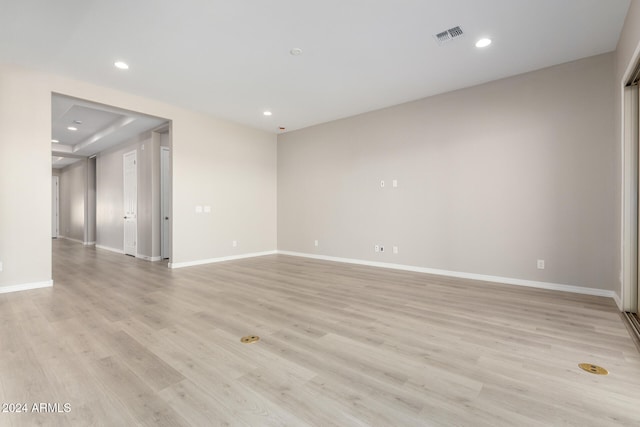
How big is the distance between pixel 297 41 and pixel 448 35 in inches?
64.6

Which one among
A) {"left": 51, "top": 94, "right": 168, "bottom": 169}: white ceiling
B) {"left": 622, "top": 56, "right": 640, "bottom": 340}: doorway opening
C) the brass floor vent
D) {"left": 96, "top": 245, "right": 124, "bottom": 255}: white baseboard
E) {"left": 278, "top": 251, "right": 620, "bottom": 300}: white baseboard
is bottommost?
{"left": 96, "top": 245, "right": 124, "bottom": 255}: white baseboard

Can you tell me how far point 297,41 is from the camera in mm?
3234

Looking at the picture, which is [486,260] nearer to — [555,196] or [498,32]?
[555,196]

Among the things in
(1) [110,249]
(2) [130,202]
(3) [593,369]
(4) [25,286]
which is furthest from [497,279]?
(1) [110,249]

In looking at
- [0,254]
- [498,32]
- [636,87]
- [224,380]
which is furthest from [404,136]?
[0,254]

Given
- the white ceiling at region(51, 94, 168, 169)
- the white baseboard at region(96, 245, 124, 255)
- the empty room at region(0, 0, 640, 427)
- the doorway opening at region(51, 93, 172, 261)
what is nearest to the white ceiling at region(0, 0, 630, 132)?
the empty room at region(0, 0, 640, 427)

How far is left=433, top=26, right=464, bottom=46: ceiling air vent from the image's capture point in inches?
120

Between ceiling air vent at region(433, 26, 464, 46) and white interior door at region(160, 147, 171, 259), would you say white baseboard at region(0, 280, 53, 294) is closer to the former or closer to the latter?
white interior door at region(160, 147, 171, 259)

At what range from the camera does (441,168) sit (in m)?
4.75

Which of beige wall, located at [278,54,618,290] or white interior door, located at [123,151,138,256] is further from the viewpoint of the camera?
white interior door, located at [123,151,138,256]

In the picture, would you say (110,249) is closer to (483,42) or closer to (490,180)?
(490,180)

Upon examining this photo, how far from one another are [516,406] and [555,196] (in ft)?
10.9

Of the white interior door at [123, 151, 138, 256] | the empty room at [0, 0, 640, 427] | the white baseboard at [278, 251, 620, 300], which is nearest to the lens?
the empty room at [0, 0, 640, 427]

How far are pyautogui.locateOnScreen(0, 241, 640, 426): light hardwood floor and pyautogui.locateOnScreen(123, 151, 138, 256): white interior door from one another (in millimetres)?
3162
